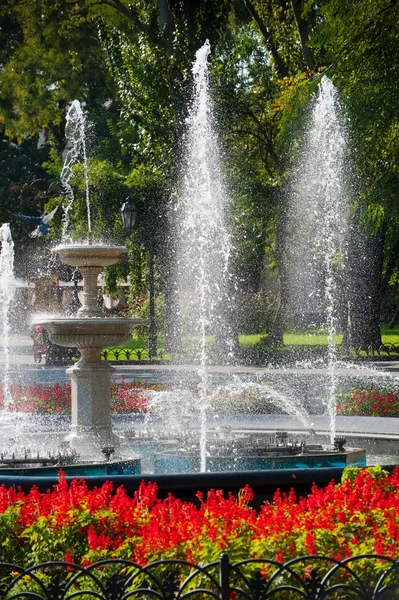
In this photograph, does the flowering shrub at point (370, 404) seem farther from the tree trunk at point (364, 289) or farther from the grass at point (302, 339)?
the grass at point (302, 339)

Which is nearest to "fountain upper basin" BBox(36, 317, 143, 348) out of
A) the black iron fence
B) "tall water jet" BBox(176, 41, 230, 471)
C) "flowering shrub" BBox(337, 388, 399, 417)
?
"flowering shrub" BBox(337, 388, 399, 417)

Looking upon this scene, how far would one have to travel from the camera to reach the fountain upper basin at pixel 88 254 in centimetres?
1085

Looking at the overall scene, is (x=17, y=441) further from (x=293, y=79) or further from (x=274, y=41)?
(x=274, y=41)

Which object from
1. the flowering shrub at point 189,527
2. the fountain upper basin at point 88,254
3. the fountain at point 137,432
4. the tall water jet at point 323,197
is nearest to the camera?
the flowering shrub at point 189,527

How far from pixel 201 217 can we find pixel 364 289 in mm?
5531

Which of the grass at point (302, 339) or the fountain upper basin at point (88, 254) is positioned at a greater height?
the fountain upper basin at point (88, 254)

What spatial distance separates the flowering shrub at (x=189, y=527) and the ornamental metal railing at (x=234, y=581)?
0.45 ft

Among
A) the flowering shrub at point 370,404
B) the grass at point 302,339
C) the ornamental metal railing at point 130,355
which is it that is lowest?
the flowering shrub at point 370,404

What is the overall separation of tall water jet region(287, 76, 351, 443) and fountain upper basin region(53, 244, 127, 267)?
10.5 m

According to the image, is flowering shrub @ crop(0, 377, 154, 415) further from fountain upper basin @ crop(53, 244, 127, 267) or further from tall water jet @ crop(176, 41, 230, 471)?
tall water jet @ crop(176, 41, 230, 471)

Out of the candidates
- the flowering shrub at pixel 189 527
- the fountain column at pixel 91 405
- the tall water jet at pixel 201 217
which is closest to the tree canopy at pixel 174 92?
the tall water jet at pixel 201 217

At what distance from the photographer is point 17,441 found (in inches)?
482

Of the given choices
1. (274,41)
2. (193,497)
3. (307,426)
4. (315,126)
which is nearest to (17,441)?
(307,426)

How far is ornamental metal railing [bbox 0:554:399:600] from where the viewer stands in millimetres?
4648
